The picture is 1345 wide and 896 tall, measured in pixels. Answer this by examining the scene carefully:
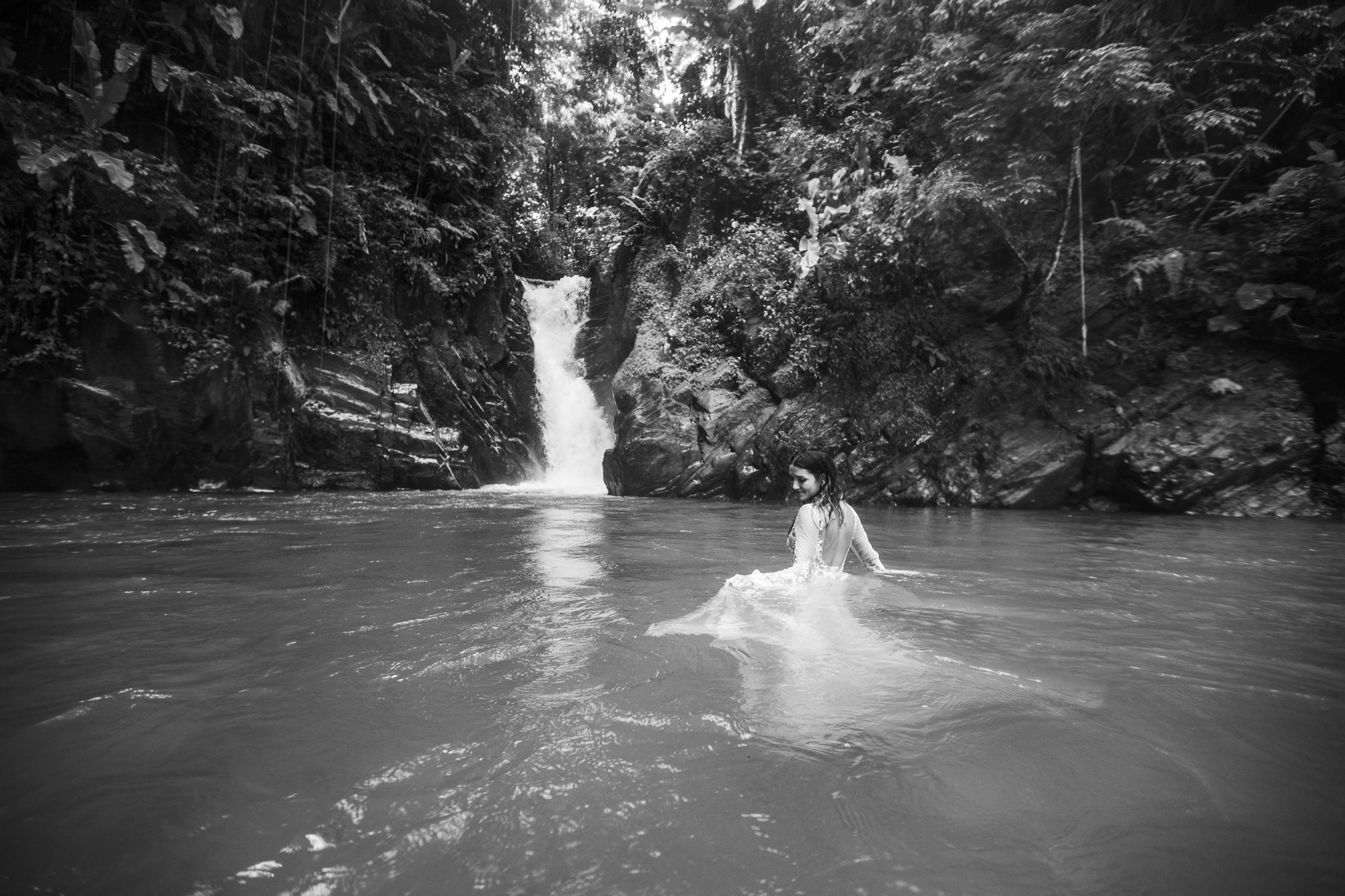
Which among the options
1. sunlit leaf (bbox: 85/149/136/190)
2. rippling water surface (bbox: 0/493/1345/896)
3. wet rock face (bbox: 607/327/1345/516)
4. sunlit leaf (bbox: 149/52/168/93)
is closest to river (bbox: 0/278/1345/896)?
rippling water surface (bbox: 0/493/1345/896)

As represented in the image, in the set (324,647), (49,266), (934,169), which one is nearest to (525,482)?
(49,266)

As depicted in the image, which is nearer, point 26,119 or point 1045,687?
point 1045,687

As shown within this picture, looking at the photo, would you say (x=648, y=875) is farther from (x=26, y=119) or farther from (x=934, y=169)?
(x=26, y=119)

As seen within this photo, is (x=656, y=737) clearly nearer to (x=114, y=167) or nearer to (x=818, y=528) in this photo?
(x=818, y=528)

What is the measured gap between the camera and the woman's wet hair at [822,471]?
429cm

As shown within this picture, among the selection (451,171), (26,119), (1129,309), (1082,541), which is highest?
(451,171)

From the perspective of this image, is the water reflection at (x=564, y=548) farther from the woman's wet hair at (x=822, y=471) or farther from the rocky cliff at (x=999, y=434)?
the rocky cliff at (x=999, y=434)

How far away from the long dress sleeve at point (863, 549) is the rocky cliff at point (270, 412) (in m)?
10.4

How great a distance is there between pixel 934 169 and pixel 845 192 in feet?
6.66

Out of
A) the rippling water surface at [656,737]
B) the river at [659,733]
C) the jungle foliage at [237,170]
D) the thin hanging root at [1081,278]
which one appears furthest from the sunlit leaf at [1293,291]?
the jungle foliage at [237,170]

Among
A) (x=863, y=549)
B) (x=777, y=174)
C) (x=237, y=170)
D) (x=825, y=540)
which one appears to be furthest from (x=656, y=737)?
(x=777, y=174)

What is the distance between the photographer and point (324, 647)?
9.36ft

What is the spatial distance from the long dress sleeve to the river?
8.1 inches

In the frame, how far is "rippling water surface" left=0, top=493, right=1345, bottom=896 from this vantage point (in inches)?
55.2
